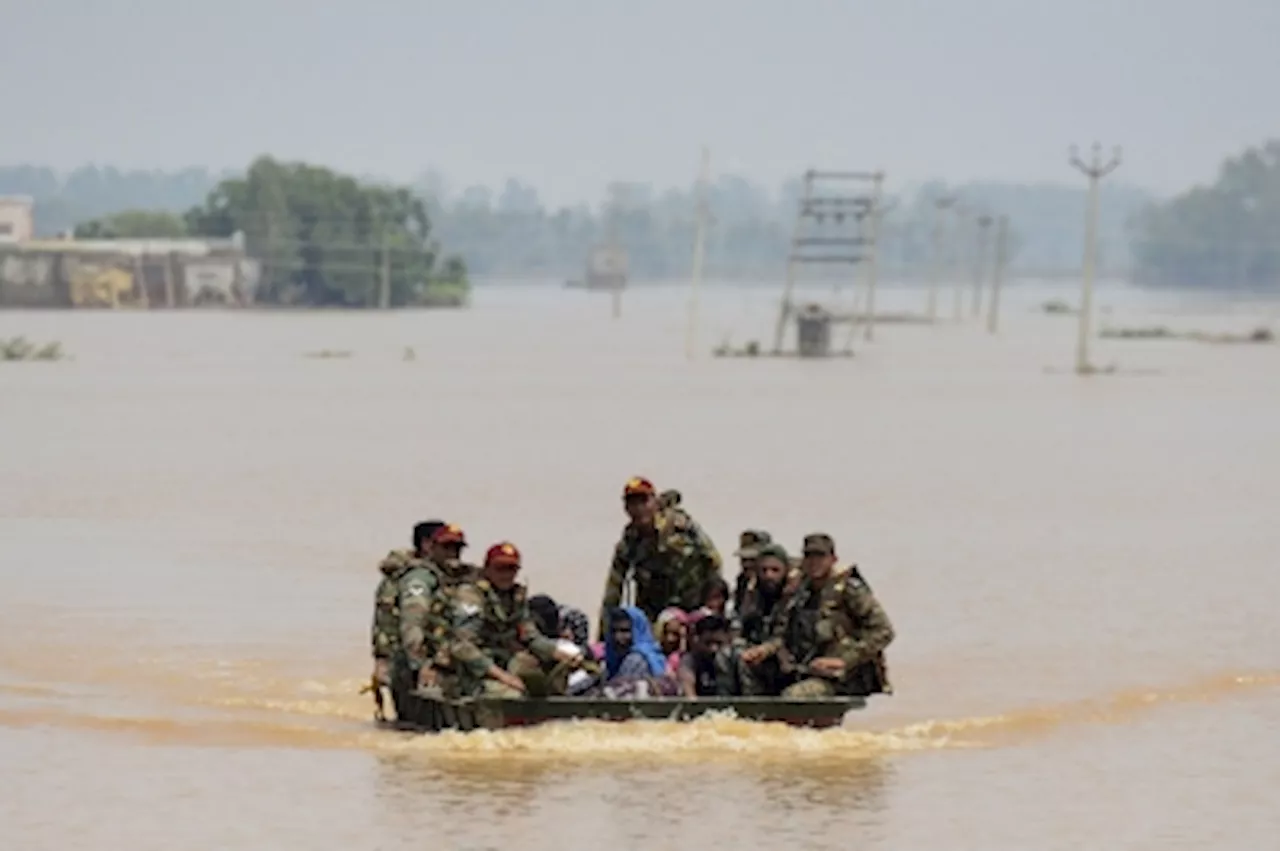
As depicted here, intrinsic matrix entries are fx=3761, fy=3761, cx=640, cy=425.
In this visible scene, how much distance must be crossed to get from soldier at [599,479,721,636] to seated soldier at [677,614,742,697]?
0.75 m

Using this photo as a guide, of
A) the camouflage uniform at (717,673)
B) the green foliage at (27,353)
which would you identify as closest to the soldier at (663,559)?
the camouflage uniform at (717,673)

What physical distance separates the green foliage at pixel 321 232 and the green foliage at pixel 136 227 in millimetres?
2408

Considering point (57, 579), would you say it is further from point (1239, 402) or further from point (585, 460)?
point (1239, 402)

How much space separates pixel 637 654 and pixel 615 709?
506mm

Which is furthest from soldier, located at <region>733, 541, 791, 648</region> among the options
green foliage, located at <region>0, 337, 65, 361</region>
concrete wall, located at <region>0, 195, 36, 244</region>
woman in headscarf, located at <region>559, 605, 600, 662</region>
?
concrete wall, located at <region>0, 195, 36, 244</region>

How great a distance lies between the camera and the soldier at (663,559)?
24.2m

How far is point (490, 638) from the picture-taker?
22875 millimetres

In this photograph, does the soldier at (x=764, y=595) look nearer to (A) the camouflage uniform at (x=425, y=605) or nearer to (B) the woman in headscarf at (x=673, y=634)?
(B) the woman in headscarf at (x=673, y=634)

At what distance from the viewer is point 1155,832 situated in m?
21.7

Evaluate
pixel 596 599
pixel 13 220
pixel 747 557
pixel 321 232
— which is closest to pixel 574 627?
pixel 747 557

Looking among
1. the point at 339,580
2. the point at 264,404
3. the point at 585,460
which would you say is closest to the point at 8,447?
the point at 585,460

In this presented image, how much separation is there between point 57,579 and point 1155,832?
635 inches

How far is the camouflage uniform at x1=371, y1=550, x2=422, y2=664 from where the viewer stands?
2344cm

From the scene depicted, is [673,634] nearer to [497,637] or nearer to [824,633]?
[824,633]
